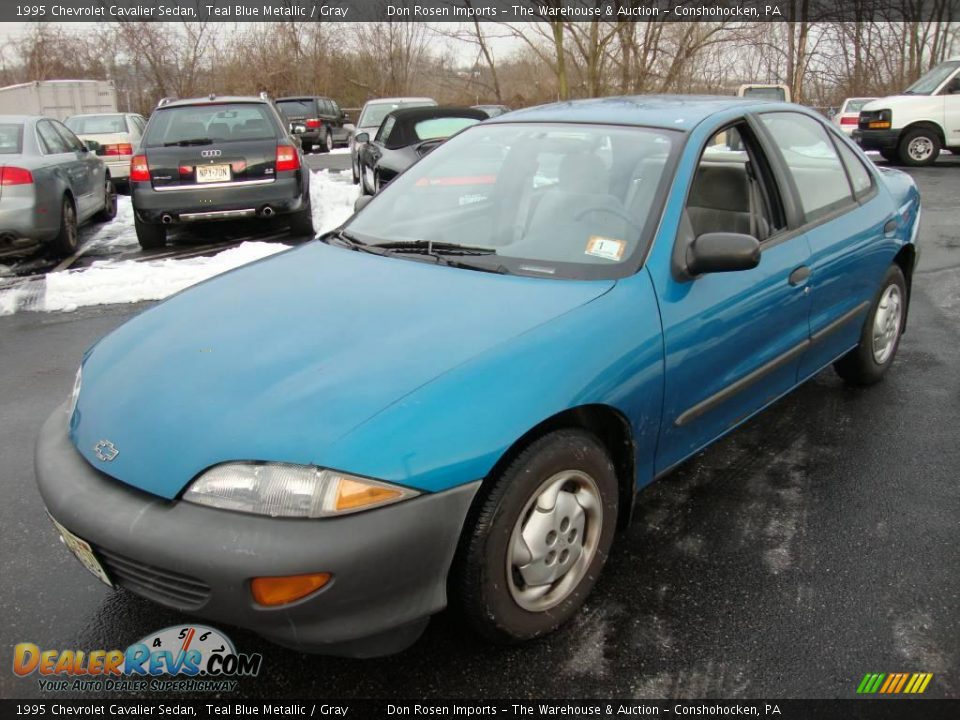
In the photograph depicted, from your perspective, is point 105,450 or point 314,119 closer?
point 105,450

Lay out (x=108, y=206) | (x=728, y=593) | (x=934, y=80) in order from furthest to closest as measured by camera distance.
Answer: (x=934, y=80)
(x=108, y=206)
(x=728, y=593)

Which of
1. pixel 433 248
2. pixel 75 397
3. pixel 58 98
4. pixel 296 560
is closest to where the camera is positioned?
pixel 296 560

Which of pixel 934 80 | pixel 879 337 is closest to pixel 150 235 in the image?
pixel 879 337

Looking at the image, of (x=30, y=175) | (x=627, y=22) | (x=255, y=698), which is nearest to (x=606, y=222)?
(x=255, y=698)

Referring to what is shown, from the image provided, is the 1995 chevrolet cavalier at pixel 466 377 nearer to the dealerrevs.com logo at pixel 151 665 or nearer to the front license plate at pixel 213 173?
the dealerrevs.com logo at pixel 151 665

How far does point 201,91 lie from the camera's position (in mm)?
35344

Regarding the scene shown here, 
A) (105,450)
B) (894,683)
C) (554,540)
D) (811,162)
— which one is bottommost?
(894,683)

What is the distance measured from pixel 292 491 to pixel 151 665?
90cm

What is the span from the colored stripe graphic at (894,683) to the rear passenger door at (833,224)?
5.04ft

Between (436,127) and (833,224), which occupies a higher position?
(436,127)

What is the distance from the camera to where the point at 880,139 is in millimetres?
15383

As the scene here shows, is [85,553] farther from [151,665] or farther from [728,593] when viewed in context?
[728,593]

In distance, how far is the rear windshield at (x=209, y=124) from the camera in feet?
27.6

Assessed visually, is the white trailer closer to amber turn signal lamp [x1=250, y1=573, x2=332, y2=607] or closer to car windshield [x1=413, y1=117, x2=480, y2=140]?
car windshield [x1=413, y1=117, x2=480, y2=140]
